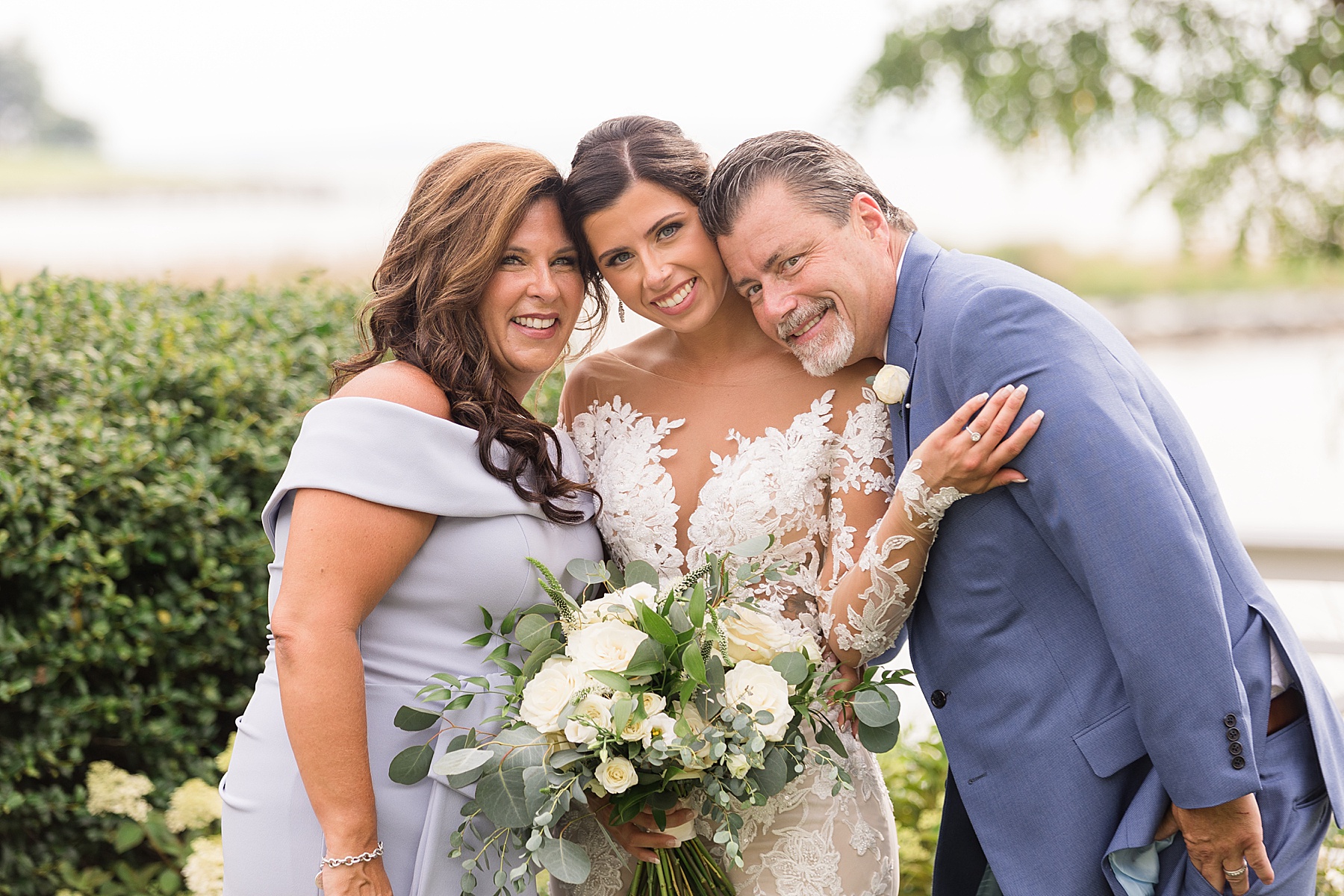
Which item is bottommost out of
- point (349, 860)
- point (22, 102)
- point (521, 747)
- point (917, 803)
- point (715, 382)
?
point (917, 803)

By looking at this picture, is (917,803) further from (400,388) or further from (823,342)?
(400,388)

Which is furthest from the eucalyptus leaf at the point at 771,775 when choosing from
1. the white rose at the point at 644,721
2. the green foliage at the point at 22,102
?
the green foliage at the point at 22,102

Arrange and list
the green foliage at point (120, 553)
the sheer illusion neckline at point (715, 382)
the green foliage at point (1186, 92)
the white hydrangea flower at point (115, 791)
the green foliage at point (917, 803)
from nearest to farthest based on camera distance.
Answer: the sheer illusion neckline at point (715, 382) < the green foliage at point (120, 553) < the white hydrangea flower at point (115, 791) < the green foliage at point (917, 803) < the green foliage at point (1186, 92)

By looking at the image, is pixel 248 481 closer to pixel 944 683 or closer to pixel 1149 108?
pixel 944 683

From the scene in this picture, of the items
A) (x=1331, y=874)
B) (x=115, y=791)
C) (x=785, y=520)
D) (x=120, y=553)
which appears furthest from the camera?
(x=1331, y=874)

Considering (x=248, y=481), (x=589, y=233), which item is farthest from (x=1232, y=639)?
(x=248, y=481)

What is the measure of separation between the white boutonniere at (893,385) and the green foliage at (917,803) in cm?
178

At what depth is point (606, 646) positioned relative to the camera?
2057mm

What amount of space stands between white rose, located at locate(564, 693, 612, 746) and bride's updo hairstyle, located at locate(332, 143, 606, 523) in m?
0.62

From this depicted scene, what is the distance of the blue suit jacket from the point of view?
6.51 feet

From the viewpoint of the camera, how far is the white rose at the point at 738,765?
2.01 m

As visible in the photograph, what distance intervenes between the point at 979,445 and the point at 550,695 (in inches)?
38.1

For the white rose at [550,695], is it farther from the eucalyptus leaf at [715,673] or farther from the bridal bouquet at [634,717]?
the eucalyptus leaf at [715,673]

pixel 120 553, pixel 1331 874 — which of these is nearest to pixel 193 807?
pixel 120 553
